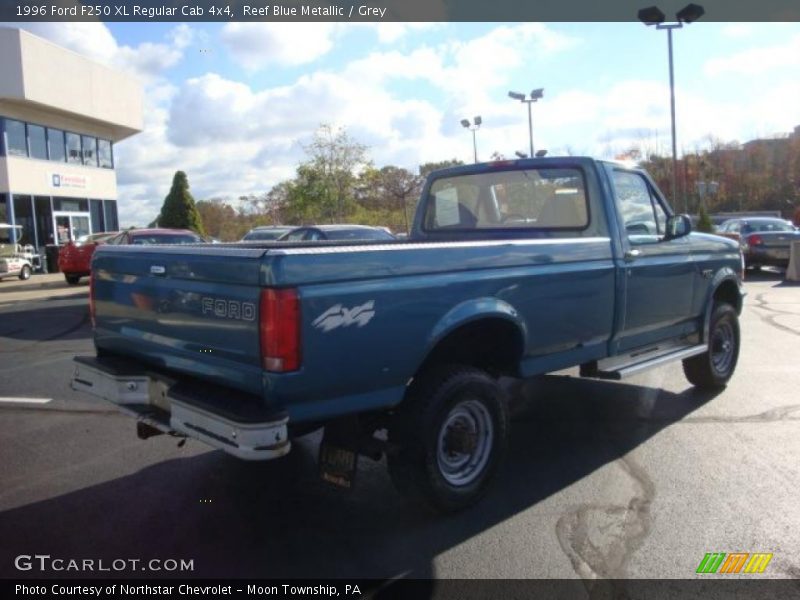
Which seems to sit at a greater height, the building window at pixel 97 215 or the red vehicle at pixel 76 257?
the building window at pixel 97 215

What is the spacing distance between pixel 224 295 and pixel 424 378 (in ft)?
3.93

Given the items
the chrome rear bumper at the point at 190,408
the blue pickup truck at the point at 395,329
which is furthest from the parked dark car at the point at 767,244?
the chrome rear bumper at the point at 190,408

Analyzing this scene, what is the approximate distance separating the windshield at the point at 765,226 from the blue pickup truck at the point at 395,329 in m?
14.8

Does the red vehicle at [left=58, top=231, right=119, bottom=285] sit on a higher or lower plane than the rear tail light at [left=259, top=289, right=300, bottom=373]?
higher

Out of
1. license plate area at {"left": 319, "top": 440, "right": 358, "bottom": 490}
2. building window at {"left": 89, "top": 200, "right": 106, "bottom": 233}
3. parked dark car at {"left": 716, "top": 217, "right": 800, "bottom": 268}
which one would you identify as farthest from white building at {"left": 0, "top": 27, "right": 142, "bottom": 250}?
license plate area at {"left": 319, "top": 440, "right": 358, "bottom": 490}

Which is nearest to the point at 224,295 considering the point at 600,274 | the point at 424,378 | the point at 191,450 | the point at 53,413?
the point at 424,378

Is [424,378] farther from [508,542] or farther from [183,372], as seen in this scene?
[183,372]

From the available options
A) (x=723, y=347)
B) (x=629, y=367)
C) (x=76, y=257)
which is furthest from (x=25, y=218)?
(x=629, y=367)

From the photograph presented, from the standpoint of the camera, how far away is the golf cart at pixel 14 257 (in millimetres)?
22828

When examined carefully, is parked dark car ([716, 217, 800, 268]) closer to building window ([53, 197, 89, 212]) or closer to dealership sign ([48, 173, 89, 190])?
dealership sign ([48, 173, 89, 190])

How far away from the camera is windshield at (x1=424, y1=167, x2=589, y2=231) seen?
5430 mm

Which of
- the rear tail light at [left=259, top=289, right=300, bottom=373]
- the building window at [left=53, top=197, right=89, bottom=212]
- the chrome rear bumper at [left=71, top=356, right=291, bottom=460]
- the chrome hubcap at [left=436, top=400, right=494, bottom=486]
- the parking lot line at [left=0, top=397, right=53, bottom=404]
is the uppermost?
the building window at [left=53, top=197, right=89, bottom=212]

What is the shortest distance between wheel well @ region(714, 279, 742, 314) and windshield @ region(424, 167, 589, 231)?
81.0 inches

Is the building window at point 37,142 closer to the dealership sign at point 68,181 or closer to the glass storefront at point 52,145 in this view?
the glass storefront at point 52,145
